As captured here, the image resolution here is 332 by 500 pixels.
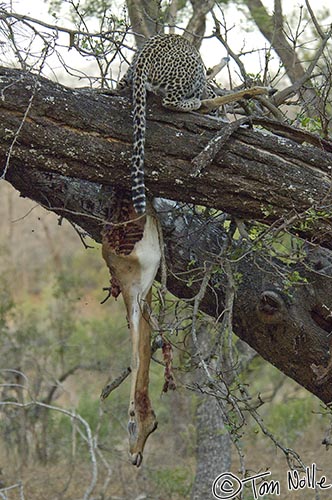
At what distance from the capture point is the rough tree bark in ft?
14.0

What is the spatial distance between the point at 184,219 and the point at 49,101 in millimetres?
1387

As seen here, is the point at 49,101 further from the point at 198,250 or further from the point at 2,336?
the point at 2,336

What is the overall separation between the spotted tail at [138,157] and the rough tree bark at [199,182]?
61mm

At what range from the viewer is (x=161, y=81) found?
16.0ft

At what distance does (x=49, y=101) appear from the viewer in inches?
167

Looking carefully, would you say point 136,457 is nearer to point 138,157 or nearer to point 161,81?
point 138,157

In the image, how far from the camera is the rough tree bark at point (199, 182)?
428 cm

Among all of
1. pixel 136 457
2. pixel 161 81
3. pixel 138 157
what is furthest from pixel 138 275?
pixel 161 81

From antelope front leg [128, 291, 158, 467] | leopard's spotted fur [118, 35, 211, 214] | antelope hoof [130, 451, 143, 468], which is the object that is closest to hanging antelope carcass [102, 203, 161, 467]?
antelope front leg [128, 291, 158, 467]

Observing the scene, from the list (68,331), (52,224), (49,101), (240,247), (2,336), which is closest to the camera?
(49,101)

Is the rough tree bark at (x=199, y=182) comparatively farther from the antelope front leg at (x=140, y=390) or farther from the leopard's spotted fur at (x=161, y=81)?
the antelope front leg at (x=140, y=390)

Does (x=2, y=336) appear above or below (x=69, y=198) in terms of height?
above

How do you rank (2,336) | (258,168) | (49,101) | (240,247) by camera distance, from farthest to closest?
(2,336), (240,247), (258,168), (49,101)

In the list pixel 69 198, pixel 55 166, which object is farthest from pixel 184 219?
pixel 55 166
